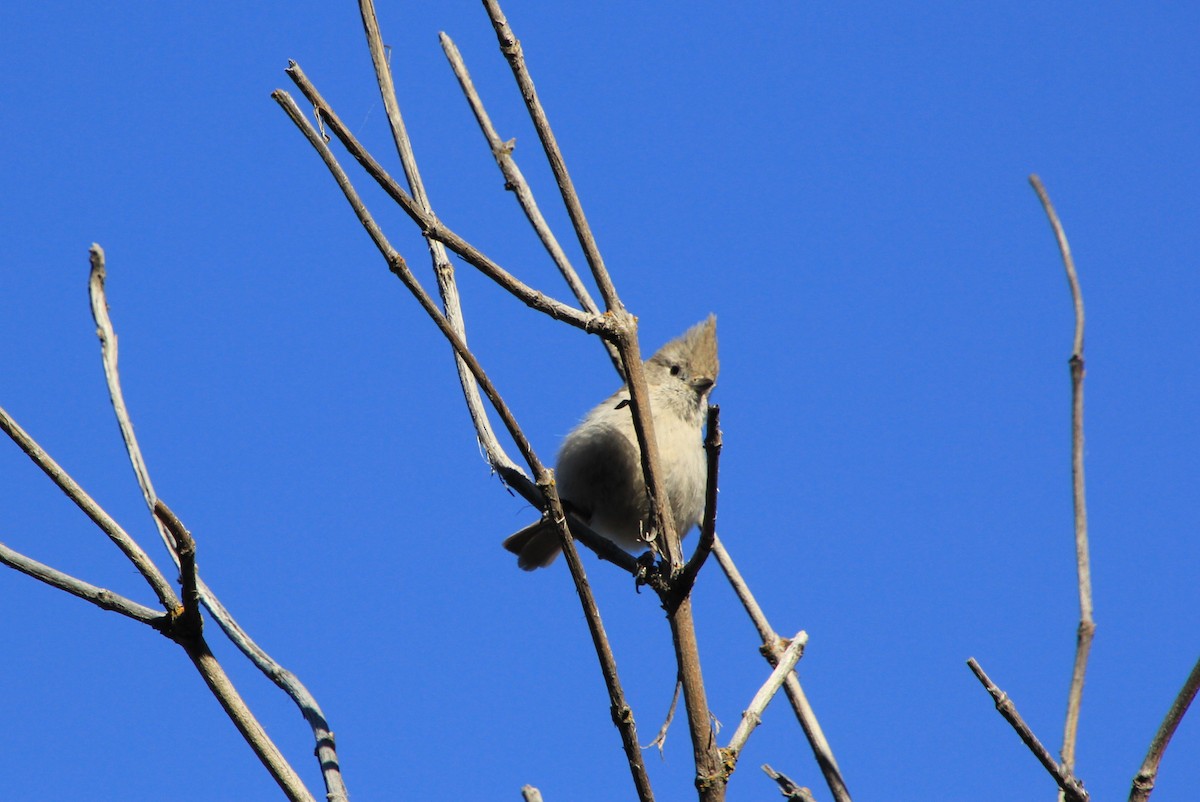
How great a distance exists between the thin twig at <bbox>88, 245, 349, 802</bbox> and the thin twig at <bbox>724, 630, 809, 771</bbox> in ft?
1.88

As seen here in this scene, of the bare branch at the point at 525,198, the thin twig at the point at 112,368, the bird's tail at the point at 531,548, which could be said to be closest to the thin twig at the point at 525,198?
the bare branch at the point at 525,198

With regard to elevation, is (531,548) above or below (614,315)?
above

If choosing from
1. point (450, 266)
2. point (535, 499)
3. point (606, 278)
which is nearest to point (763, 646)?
point (535, 499)

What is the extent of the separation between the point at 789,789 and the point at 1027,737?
0.61m

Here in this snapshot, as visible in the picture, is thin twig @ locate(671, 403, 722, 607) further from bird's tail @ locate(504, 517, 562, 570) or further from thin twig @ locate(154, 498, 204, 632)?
bird's tail @ locate(504, 517, 562, 570)

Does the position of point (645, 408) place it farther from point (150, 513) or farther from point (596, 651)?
point (150, 513)

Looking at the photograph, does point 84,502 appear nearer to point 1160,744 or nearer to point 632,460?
point 1160,744

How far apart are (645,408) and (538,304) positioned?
24 centimetres

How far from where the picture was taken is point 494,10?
1872 millimetres

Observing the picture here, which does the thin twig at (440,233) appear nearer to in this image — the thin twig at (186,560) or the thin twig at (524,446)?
the thin twig at (524,446)

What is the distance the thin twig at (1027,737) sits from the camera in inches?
57.9

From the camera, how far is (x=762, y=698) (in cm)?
184

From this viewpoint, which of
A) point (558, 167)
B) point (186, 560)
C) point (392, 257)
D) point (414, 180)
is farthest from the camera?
point (414, 180)

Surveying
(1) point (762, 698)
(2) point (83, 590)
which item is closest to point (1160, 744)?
(1) point (762, 698)
